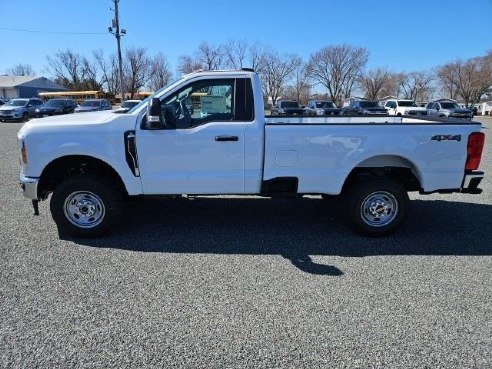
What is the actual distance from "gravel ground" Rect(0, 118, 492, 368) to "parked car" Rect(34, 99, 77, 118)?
28044 mm

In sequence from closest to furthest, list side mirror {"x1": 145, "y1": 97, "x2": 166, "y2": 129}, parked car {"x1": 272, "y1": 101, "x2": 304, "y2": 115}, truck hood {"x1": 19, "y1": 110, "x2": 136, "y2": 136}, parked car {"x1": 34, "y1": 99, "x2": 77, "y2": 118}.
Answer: side mirror {"x1": 145, "y1": 97, "x2": 166, "y2": 129}
truck hood {"x1": 19, "y1": 110, "x2": 136, "y2": 136}
parked car {"x1": 34, "y1": 99, "x2": 77, "y2": 118}
parked car {"x1": 272, "y1": 101, "x2": 304, "y2": 115}

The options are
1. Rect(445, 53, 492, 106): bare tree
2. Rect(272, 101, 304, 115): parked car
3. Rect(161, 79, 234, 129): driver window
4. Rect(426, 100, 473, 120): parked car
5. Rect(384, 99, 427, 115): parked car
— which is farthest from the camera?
Rect(445, 53, 492, 106): bare tree

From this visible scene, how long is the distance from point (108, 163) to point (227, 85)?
1734 mm

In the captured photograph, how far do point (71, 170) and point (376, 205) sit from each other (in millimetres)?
4000

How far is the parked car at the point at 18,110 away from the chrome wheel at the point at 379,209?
104 ft

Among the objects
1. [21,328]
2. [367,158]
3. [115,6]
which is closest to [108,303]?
[21,328]

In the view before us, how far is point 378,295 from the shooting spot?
11.7ft

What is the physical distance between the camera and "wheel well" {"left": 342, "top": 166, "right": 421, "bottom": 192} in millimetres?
5113

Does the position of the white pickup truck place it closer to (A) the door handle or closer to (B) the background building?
(A) the door handle

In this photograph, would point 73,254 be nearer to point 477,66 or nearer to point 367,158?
point 367,158

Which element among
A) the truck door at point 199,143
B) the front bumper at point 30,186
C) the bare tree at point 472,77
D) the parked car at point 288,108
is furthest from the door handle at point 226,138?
the bare tree at point 472,77

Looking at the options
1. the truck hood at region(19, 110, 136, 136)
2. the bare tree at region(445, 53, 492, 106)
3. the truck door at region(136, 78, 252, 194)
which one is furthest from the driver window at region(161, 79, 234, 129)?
the bare tree at region(445, 53, 492, 106)

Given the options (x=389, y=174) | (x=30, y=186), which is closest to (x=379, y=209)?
(x=389, y=174)

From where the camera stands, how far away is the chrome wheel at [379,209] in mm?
4988
